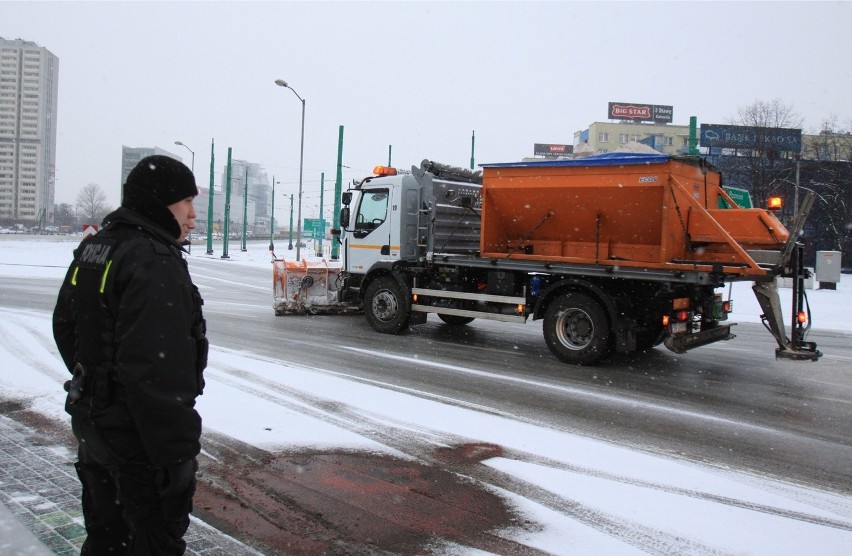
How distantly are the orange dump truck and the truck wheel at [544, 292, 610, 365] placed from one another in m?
0.02

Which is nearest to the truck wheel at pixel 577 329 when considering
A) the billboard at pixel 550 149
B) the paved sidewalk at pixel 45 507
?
the paved sidewalk at pixel 45 507

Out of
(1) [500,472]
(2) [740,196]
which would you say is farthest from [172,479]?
(2) [740,196]

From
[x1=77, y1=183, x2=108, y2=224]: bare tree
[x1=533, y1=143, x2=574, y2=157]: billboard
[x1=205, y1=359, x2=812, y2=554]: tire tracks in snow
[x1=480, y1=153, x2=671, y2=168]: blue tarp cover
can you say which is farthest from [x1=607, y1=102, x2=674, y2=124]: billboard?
[x1=205, y1=359, x2=812, y2=554]: tire tracks in snow

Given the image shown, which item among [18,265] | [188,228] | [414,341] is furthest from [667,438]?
[18,265]

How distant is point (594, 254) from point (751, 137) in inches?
1773

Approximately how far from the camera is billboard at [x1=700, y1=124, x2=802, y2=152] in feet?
155

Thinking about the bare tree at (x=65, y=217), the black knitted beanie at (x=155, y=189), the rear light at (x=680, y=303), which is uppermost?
the bare tree at (x=65, y=217)

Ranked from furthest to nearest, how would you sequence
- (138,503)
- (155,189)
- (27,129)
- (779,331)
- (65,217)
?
(27,129) < (65,217) < (779,331) < (155,189) < (138,503)

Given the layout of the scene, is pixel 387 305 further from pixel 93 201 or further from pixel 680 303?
pixel 93 201

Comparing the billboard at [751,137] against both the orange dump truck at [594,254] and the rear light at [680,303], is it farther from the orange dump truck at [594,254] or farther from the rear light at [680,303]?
the rear light at [680,303]

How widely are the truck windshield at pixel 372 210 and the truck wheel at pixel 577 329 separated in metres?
4.11

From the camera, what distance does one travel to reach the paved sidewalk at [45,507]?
12.0 ft

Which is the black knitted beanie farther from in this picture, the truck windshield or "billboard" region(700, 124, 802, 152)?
"billboard" region(700, 124, 802, 152)

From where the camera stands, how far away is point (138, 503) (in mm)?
2459
